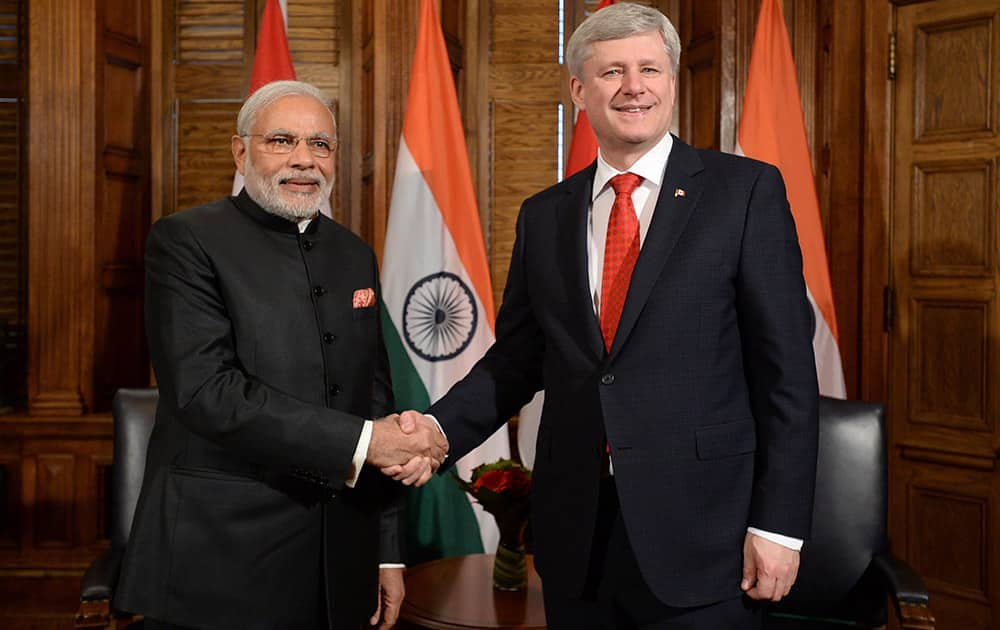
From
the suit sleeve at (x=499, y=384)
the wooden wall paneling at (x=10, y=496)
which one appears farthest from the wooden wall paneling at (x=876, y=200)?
the wooden wall paneling at (x=10, y=496)

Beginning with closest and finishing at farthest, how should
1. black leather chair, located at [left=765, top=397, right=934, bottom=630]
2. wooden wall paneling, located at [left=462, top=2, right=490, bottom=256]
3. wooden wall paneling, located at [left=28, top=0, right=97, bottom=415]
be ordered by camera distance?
black leather chair, located at [left=765, top=397, right=934, bottom=630] < wooden wall paneling, located at [left=28, top=0, right=97, bottom=415] < wooden wall paneling, located at [left=462, top=2, right=490, bottom=256]

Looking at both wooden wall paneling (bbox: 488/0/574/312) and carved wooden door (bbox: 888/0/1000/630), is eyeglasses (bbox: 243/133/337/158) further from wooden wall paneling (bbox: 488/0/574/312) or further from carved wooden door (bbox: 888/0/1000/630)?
carved wooden door (bbox: 888/0/1000/630)

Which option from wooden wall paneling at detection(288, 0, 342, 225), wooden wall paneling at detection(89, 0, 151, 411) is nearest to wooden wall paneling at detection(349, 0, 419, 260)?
wooden wall paneling at detection(288, 0, 342, 225)

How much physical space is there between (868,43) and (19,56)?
10.7 ft

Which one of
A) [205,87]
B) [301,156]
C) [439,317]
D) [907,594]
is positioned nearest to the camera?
[301,156]

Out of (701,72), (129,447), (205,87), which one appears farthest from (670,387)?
(205,87)

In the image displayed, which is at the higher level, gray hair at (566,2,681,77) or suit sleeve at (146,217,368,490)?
gray hair at (566,2,681,77)

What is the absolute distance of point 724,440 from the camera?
1533mm

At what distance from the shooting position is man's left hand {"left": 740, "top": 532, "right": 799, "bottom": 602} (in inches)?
59.1

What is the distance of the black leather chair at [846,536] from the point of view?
2.36 meters

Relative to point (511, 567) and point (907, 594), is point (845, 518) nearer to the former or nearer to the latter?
point (907, 594)

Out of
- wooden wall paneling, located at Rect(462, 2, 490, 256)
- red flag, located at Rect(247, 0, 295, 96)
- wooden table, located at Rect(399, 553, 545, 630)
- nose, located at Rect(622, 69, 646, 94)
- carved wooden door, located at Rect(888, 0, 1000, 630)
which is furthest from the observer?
wooden wall paneling, located at Rect(462, 2, 490, 256)

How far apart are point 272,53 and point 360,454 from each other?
7.03 feet

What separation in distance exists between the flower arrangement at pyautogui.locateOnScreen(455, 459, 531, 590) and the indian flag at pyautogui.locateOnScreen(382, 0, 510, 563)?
83 centimetres
